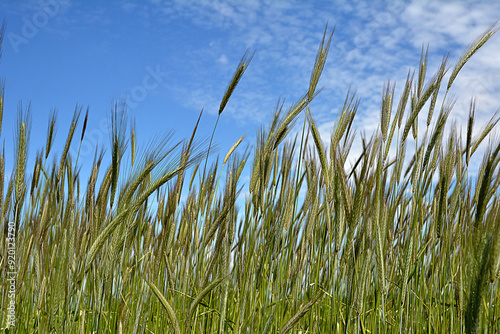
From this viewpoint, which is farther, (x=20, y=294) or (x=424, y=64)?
(x=20, y=294)

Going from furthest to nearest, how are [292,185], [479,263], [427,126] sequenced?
[427,126], [292,185], [479,263]

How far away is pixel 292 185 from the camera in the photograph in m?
1.66

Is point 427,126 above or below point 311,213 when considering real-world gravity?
above

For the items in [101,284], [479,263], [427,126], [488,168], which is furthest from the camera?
[427,126]

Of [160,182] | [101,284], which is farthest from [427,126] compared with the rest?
[101,284]

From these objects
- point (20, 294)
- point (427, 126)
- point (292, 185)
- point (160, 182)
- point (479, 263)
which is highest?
point (427, 126)

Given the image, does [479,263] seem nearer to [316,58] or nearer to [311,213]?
[311,213]

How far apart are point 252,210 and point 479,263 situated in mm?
878

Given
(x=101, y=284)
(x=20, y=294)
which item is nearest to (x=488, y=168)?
(x=101, y=284)

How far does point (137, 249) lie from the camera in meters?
2.26

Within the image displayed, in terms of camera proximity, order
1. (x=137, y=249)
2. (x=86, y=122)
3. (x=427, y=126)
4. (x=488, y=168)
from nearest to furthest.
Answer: (x=488, y=168)
(x=427, y=126)
(x=86, y=122)
(x=137, y=249)

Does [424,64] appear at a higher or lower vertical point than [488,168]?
higher

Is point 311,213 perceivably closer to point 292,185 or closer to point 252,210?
point 292,185

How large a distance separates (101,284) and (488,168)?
49.0 inches
